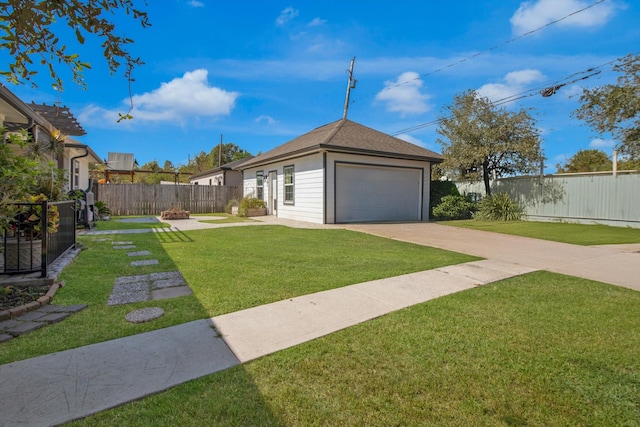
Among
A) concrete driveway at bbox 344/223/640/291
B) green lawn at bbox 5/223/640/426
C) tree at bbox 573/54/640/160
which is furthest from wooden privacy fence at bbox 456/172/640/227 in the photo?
green lawn at bbox 5/223/640/426

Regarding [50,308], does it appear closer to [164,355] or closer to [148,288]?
[148,288]

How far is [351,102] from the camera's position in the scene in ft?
63.9

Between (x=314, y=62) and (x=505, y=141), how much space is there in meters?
9.77

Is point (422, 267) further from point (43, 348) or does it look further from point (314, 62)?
point (314, 62)

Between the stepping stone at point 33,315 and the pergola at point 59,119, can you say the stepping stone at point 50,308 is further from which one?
the pergola at point 59,119

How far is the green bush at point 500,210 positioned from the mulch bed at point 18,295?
15576 millimetres

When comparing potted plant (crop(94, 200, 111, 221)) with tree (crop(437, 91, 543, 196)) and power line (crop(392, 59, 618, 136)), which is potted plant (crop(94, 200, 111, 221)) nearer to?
tree (crop(437, 91, 543, 196))

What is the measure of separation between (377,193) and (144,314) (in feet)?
37.0

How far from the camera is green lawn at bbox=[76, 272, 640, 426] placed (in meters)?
1.83

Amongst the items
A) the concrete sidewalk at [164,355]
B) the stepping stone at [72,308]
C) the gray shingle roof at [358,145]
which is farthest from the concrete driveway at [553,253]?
the stepping stone at [72,308]

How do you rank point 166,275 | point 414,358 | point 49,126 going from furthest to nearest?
1. point 49,126
2. point 166,275
3. point 414,358

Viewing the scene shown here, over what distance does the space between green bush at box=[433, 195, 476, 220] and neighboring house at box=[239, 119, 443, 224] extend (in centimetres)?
69

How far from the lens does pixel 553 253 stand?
6.99 meters

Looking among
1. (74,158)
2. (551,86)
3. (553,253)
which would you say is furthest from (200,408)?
(551,86)
